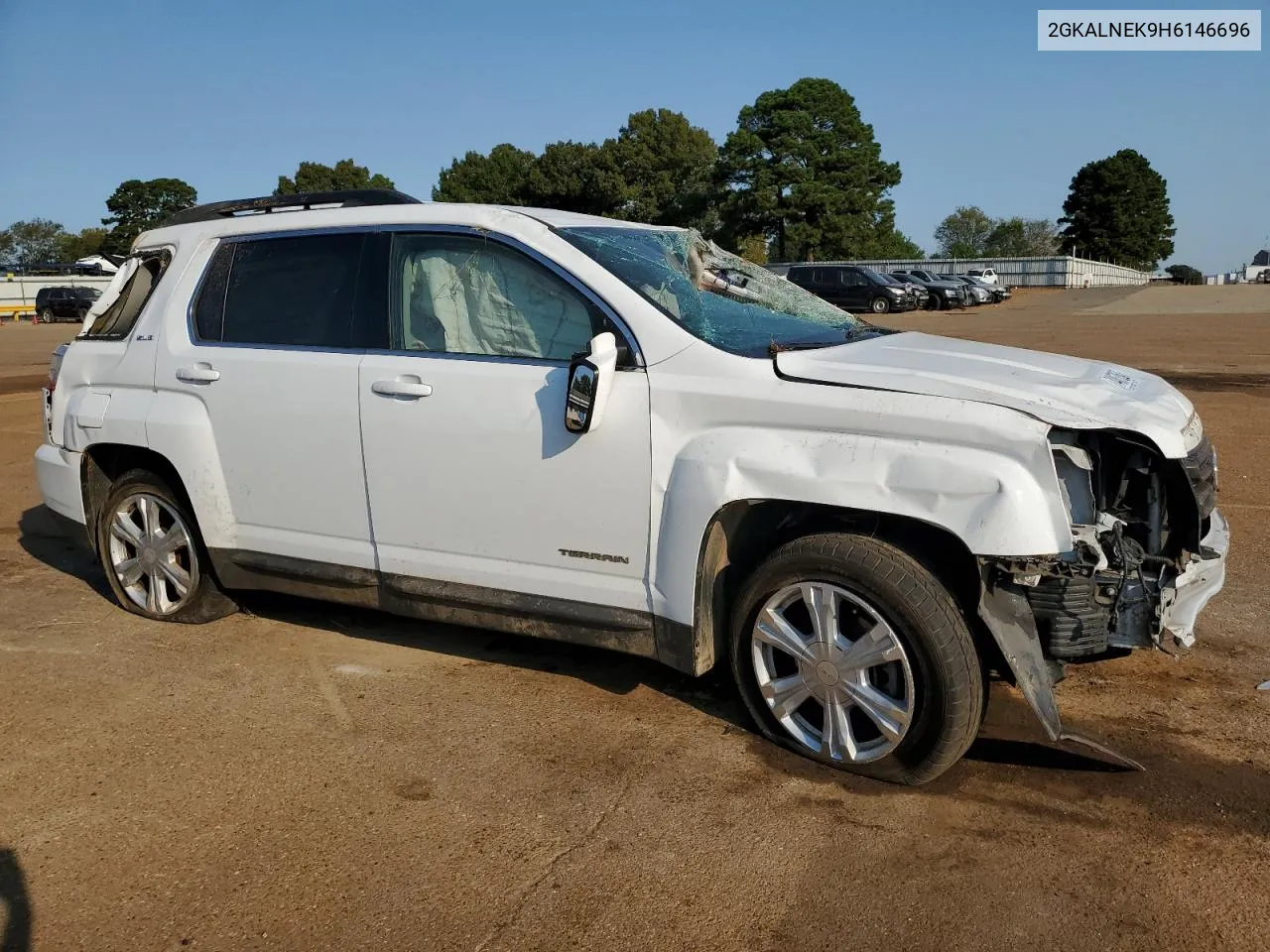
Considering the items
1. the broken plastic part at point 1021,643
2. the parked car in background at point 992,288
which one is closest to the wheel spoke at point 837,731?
the broken plastic part at point 1021,643

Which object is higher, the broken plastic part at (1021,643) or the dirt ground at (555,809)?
the broken plastic part at (1021,643)

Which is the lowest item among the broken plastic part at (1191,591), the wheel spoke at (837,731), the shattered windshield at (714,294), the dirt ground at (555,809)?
the dirt ground at (555,809)

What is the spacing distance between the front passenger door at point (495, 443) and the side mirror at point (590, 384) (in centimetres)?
7

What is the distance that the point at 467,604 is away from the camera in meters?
4.21

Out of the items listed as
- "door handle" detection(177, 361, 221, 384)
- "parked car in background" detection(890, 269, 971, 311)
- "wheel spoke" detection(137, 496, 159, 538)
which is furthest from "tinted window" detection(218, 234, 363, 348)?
"parked car in background" detection(890, 269, 971, 311)

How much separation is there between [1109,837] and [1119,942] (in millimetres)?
535

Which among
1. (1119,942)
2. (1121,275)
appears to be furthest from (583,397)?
(1121,275)

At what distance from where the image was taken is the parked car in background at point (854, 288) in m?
35.4

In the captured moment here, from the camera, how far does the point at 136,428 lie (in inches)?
196

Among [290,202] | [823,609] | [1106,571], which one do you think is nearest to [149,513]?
[290,202]

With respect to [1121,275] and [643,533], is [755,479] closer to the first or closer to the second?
[643,533]

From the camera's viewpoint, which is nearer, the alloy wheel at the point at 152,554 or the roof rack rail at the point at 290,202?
the roof rack rail at the point at 290,202

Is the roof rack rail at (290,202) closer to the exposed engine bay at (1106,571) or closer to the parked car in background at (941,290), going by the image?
the exposed engine bay at (1106,571)

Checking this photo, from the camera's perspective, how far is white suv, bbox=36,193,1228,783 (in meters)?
3.37
